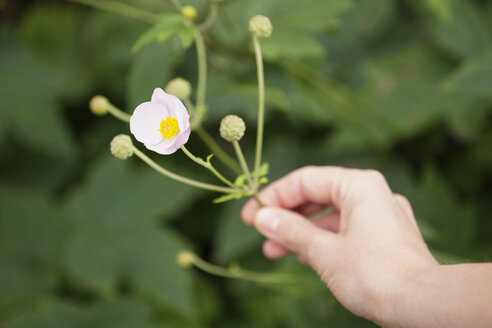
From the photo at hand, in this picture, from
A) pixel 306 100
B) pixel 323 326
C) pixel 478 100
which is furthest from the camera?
pixel 306 100

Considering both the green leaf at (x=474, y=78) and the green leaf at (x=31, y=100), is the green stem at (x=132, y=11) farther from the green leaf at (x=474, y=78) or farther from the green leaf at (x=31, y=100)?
the green leaf at (x=474, y=78)

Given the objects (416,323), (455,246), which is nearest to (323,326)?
(455,246)

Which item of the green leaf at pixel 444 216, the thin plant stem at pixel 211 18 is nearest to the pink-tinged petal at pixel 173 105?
the thin plant stem at pixel 211 18

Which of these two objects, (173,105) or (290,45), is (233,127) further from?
(290,45)

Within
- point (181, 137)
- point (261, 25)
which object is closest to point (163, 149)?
point (181, 137)

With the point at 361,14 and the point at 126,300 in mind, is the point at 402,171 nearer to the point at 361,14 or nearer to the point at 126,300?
the point at 361,14

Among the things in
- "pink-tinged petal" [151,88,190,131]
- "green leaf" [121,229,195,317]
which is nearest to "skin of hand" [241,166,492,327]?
"pink-tinged petal" [151,88,190,131]

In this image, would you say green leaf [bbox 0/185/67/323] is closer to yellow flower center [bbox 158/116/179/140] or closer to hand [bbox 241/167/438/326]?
hand [bbox 241/167/438/326]
